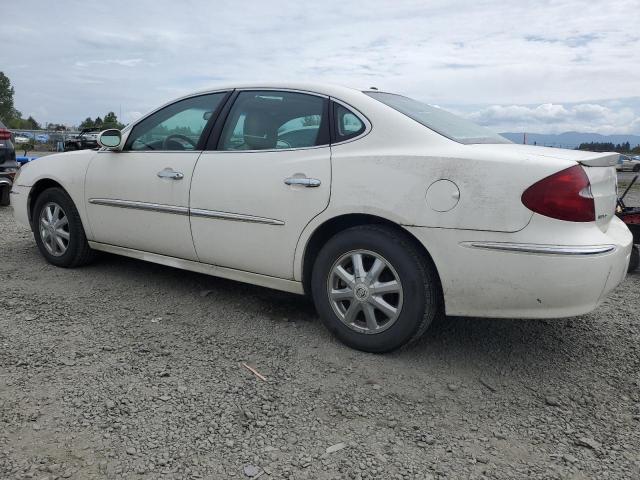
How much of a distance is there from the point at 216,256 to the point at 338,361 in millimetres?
1163

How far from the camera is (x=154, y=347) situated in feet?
10.7

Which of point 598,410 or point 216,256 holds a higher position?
point 216,256

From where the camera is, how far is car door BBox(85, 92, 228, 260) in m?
3.90

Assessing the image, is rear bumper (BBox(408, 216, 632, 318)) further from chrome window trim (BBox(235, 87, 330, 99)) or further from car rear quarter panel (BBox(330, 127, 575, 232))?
chrome window trim (BBox(235, 87, 330, 99))

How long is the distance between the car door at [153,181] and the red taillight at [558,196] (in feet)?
7.28

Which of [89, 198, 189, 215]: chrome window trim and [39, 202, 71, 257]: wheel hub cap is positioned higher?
[89, 198, 189, 215]: chrome window trim

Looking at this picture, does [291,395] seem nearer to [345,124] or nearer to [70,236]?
[345,124]

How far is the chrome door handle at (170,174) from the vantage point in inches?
152

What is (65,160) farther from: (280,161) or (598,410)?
(598,410)

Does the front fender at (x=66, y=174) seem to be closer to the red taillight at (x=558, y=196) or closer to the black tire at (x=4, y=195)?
the red taillight at (x=558, y=196)

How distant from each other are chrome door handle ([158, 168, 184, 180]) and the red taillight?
7.44ft

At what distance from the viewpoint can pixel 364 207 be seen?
10.0 ft

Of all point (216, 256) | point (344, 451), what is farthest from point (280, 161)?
point (344, 451)

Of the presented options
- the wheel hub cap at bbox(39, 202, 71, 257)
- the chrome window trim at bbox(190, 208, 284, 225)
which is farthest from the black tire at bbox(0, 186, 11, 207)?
the chrome window trim at bbox(190, 208, 284, 225)
